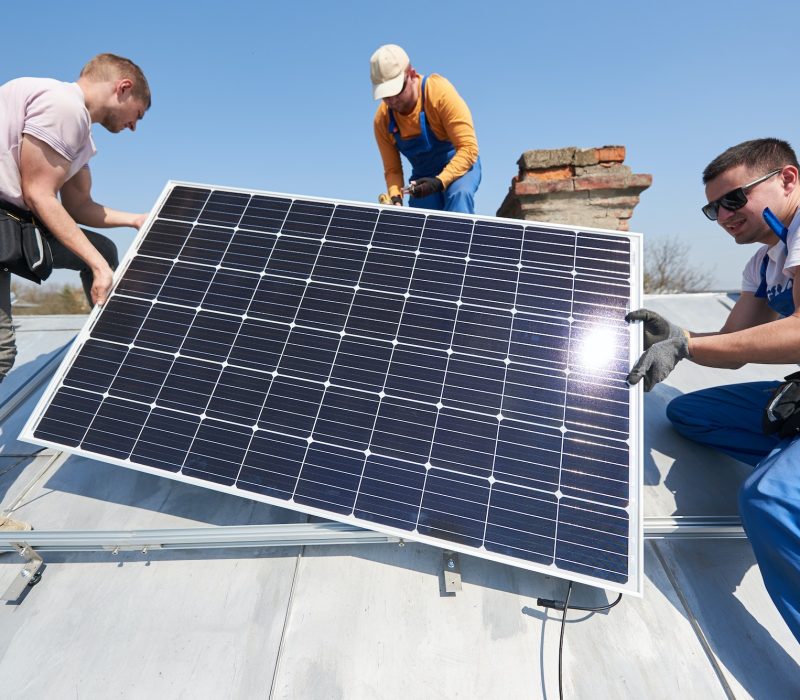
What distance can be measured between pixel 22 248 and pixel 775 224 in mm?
5476

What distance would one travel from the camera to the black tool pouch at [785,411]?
8.91 ft

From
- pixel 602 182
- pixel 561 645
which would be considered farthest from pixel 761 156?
pixel 561 645

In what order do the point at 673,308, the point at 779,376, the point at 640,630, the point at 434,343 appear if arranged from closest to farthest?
1. the point at 640,630
2. the point at 434,343
3. the point at 779,376
4. the point at 673,308

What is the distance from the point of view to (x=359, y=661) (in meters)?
2.28

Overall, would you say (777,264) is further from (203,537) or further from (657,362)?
(203,537)

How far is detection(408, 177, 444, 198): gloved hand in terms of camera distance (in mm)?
5243

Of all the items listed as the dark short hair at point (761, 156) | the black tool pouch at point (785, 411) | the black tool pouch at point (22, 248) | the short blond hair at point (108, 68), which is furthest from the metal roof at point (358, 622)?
the short blond hair at point (108, 68)

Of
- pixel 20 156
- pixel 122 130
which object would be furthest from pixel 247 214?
pixel 20 156

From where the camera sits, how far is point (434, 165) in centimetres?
599

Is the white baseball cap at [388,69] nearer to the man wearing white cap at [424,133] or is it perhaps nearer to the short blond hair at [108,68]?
the man wearing white cap at [424,133]

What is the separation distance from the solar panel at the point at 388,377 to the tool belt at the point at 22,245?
55cm

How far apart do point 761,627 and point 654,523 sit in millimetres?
689

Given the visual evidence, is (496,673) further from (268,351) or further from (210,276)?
(210,276)

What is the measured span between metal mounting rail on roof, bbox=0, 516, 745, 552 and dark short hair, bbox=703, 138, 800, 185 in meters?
2.45
